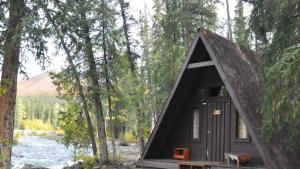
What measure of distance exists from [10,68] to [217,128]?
21.0ft

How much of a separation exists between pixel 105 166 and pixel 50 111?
115482 mm

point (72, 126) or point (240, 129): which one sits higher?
point (240, 129)

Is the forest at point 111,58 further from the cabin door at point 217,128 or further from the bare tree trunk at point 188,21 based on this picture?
the cabin door at point 217,128

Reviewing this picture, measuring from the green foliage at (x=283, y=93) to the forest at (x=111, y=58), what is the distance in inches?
0.7

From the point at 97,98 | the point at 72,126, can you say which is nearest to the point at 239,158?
the point at 72,126

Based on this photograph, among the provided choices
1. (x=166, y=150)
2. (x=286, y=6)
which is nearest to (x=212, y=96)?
(x=166, y=150)

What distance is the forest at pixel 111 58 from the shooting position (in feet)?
28.4

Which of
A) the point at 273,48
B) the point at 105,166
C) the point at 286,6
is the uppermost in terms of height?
the point at 286,6

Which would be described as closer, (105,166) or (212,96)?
(212,96)

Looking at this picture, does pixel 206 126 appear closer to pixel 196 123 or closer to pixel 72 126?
pixel 196 123

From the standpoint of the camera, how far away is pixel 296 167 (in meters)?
10.3

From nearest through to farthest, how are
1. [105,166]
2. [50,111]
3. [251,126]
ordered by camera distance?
[251,126]
[105,166]
[50,111]

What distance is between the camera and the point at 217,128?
42.0ft

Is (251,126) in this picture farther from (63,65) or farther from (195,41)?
(63,65)
